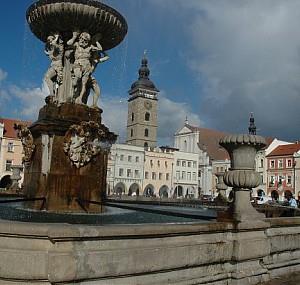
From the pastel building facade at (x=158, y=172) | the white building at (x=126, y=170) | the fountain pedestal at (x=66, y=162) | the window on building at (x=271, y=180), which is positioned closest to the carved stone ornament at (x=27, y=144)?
the fountain pedestal at (x=66, y=162)

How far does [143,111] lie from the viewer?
109938 mm

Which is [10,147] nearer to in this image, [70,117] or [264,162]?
[264,162]

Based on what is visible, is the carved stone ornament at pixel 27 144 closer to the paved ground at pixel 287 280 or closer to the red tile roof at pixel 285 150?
the paved ground at pixel 287 280

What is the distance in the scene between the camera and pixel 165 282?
14.6 ft

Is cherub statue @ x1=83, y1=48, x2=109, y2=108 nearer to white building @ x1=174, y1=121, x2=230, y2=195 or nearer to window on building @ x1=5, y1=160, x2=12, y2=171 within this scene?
window on building @ x1=5, y1=160, x2=12, y2=171

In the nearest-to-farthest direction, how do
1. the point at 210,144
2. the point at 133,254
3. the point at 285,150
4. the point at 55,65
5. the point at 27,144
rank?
the point at 133,254 → the point at 27,144 → the point at 55,65 → the point at 285,150 → the point at 210,144

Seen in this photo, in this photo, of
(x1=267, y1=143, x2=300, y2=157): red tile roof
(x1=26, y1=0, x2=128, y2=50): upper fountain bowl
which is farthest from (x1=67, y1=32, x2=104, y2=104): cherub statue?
(x1=267, y1=143, x2=300, y2=157): red tile roof

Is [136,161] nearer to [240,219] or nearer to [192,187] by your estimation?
[192,187]

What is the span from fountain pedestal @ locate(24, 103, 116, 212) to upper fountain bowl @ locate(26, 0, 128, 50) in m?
1.96

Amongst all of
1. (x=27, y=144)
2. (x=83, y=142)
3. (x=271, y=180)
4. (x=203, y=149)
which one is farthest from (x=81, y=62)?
(x=203, y=149)

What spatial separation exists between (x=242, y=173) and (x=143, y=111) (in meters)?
104

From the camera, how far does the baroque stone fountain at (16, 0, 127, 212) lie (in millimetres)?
8305

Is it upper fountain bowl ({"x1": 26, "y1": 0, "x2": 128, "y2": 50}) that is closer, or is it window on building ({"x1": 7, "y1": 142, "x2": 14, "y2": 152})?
upper fountain bowl ({"x1": 26, "y1": 0, "x2": 128, "y2": 50})

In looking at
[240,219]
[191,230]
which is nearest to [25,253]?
[191,230]
